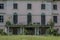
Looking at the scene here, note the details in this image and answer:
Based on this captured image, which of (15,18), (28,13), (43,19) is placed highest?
(28,13)

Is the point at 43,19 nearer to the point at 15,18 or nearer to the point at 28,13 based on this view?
the point at 28,13

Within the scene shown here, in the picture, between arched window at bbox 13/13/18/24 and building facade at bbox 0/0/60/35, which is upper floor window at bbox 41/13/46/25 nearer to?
building facade at bbox 0/0/60/35

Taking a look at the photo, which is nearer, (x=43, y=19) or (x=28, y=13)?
(x=43, y=19)

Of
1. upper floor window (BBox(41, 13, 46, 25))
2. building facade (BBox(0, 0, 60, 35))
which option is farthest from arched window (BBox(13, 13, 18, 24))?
upper floor window (BBox(41, 13, 46, 25))

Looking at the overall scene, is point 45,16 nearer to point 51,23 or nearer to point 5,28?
point 51,23

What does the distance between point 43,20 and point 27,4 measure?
368 cm

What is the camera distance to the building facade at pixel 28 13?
144 feet

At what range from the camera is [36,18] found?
4416 centimetres

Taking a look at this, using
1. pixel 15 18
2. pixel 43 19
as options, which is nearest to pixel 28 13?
pixel 15 18

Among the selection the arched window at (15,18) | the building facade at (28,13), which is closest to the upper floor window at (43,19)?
the building facade at (28,13)

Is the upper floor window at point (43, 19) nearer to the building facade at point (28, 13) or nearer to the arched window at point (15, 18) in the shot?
the building facade at point (28, 13)

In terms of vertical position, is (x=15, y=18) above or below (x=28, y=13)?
below

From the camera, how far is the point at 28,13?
4472 centimetres

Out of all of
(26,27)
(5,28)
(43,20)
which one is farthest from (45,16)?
(5,28)
